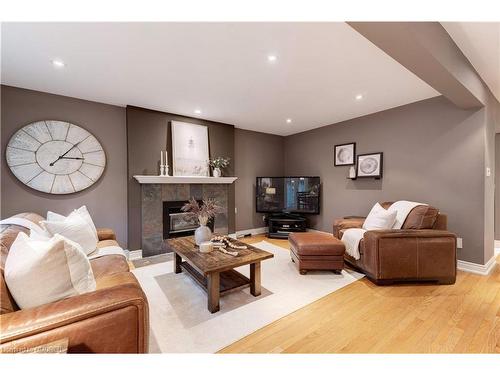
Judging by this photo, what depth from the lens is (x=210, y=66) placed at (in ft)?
7.59

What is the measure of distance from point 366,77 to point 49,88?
4.08m

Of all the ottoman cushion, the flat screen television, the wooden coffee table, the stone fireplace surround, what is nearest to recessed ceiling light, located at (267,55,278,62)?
the wooden coffee table

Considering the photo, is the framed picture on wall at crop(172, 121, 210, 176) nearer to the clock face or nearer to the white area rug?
the clock face

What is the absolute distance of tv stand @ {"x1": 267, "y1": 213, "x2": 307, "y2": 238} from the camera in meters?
4.68

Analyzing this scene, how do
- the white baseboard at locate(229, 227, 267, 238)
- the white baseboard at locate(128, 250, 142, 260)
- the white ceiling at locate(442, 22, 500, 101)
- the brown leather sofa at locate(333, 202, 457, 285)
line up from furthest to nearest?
the white baseboard at locate(229, 227, 267, 238), the white baseboard at locate(128, 250, 142, 260), the brown leather sofa at locate(333, 202, 457, 285), the white ceiling at locate(442, 22, 500, 101)

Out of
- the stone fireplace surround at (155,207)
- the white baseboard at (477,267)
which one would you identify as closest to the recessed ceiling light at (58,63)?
the stone fireplace surround at (155,207)

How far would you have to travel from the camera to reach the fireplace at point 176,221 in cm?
379

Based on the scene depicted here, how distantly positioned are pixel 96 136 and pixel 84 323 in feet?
10.5

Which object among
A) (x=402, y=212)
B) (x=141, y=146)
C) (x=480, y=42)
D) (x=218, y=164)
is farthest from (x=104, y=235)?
(x=480, y=42)

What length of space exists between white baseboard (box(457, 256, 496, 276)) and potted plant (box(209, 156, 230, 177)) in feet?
13.1

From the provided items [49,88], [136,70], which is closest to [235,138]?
[136,70]
